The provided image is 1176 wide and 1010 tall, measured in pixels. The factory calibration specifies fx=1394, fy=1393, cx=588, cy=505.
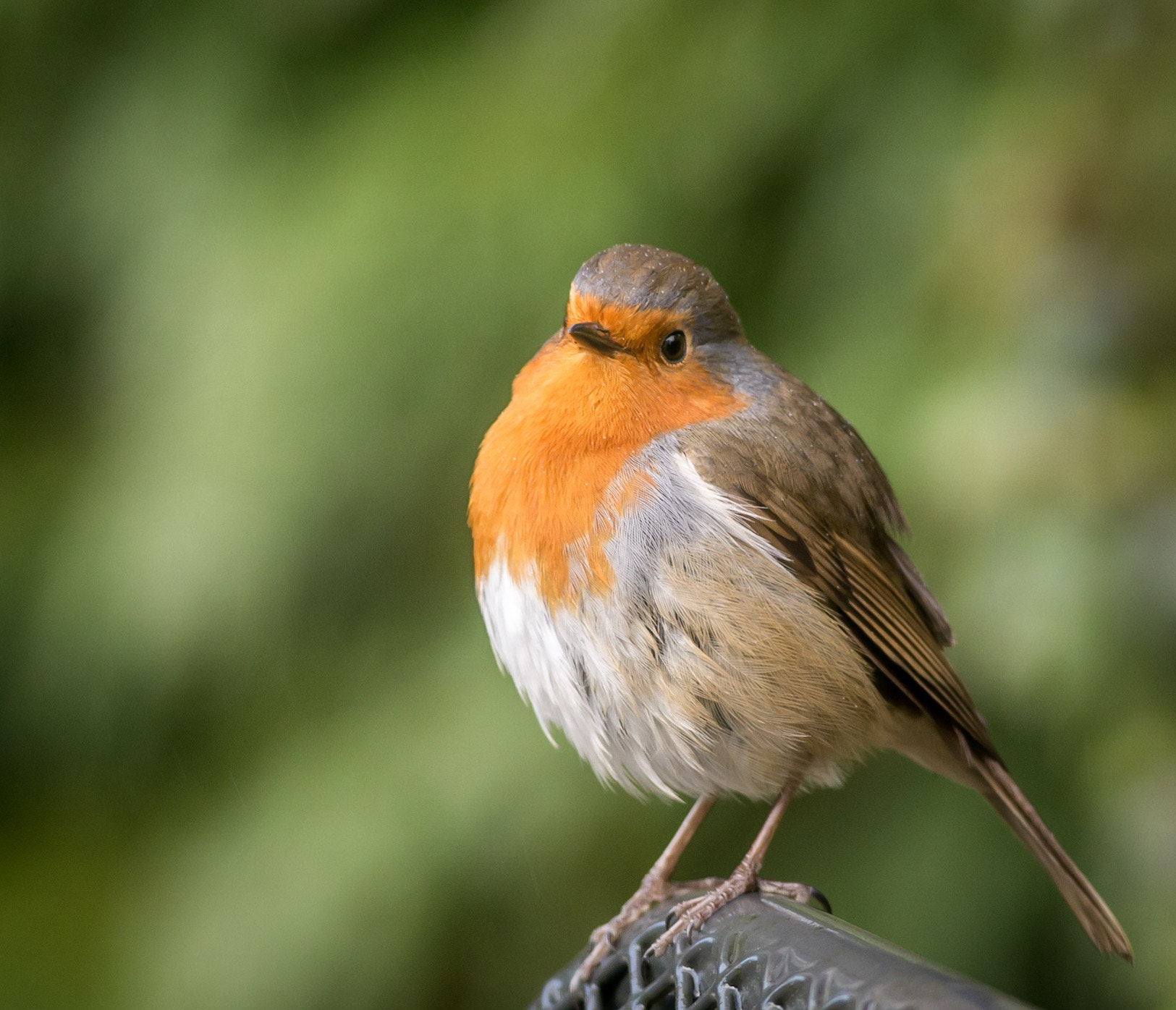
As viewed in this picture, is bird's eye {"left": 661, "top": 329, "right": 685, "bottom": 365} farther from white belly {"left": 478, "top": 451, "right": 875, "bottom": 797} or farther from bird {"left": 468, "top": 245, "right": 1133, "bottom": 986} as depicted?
white belly {"left": 478, "top": 451, "right": 875, "bottom": 797}

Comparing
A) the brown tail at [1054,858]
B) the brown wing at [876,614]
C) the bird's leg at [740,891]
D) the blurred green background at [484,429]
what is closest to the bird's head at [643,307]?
the brown wing at [876,614]

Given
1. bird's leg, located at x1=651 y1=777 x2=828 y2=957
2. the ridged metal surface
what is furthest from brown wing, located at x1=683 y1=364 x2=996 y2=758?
the ridged metal surface

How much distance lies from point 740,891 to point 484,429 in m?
1.31

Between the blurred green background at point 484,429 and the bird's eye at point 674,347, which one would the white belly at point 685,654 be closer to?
the bird's eye at point 674,347

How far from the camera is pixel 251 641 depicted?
3.09 m

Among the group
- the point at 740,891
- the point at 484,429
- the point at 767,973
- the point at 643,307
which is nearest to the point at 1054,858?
the point at 740,891

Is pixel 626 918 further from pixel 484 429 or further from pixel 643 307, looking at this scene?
pixel 484 429

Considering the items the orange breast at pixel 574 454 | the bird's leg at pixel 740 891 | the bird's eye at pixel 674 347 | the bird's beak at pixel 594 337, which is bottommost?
the bird's leg at pixel 740 891

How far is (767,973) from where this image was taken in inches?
57.1

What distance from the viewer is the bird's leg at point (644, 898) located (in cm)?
195

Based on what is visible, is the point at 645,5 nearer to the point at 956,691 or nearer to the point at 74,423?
the point at 956,691

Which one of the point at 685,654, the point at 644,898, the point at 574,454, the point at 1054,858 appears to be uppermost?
the point at 574,454

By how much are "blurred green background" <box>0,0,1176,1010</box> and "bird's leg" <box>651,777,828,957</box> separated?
1.61 feet

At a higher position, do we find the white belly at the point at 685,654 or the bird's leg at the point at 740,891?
the white belly at the point at 685,654
